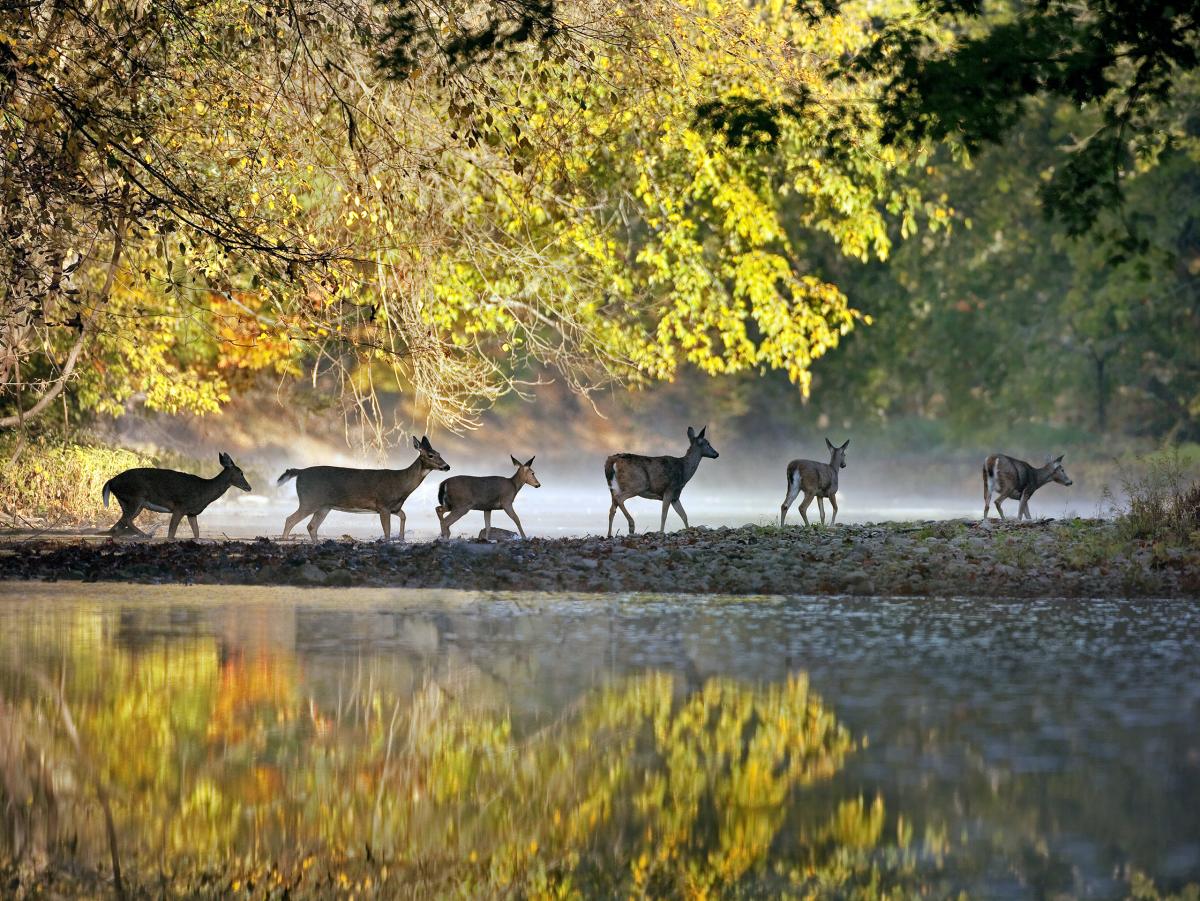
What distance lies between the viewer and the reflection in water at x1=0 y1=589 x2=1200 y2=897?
20.3ft

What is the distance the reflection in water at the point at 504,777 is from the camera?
619 centimetres

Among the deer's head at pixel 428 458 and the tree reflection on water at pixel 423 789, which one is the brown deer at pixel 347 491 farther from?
the tree reflection on water at pixel 423 789

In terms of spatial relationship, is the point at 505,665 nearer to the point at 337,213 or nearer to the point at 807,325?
the point at 337,213

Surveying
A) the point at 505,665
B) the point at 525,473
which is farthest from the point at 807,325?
the point at 505,665

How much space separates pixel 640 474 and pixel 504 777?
60.0ft

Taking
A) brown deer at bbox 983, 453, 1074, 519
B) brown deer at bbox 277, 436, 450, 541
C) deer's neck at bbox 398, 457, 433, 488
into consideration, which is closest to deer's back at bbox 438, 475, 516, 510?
deer's neck at bbox 398, 457, 433, 488

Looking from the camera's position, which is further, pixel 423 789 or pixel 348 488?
pixel 348 488

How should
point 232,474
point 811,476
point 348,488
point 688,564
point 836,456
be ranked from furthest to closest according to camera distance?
1. point 836,456
2. point 811,476
3. point 232,474
4. point 348,488
5. point 688,564

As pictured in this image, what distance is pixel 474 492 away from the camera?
987 inches

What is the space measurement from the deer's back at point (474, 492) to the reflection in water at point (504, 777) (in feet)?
40.2

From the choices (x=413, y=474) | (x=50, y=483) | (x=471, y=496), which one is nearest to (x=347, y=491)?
(x=413, y=474)

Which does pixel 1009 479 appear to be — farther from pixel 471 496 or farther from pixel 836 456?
pixel 471 496

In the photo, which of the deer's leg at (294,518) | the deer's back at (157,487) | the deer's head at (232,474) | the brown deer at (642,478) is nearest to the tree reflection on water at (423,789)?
the deer's leg at (294,518)

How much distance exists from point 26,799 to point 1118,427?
56.0 meters
